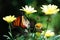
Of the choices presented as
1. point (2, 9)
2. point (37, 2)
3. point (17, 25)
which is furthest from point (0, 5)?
point (17, 25)

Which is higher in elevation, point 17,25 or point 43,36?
point 17,25

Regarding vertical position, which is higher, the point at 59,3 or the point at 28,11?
the point at 59,3

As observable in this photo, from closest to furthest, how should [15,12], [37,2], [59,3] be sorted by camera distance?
1. [15,12]
2. [59,3]
3. [37,2]

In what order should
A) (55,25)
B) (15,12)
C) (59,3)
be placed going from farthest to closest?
(55,25), (59,3), (15,12)

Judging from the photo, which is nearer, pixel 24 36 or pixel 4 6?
pixel 24 36

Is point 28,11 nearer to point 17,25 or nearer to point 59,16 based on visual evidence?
Result: point 17,25

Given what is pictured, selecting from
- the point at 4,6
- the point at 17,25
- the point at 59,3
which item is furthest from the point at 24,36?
the point at 4,6

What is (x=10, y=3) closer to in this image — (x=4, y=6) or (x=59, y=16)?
(x=4, y=6)

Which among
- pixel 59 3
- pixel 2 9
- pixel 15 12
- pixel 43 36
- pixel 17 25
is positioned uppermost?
pixel 2 9

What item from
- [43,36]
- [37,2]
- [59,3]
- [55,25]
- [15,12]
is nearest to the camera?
[43,36]
